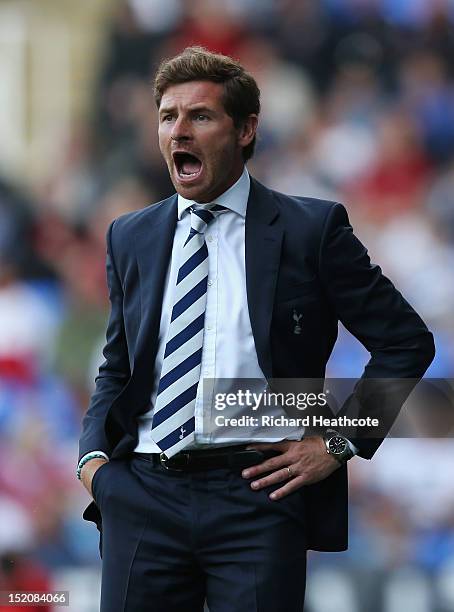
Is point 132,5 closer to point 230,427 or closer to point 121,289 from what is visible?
point 121,289

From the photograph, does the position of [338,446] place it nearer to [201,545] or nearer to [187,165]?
[201,545]

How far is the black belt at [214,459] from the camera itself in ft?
7.18

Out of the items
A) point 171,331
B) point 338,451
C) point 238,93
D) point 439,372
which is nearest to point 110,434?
point 171,331

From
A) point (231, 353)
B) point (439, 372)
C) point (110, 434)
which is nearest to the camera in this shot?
point (231, 353)

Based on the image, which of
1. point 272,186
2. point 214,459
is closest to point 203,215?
point 214,459

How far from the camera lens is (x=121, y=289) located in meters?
2.42

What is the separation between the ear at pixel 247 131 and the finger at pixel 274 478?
26.2 inches

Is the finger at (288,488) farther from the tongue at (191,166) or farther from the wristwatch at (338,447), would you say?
the tongue at (191,166)

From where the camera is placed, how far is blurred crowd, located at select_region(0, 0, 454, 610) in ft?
12.6

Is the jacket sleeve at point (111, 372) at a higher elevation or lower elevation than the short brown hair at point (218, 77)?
lower

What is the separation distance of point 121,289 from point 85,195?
1.61 metres

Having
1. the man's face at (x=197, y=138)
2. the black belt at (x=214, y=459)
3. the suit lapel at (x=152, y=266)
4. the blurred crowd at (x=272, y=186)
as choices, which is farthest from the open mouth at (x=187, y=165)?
the blurred crowd at (x=272, y=186)

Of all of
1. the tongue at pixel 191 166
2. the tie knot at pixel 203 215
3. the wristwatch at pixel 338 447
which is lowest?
the wristwatch at pixel 338 447

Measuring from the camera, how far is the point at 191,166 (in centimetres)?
231
